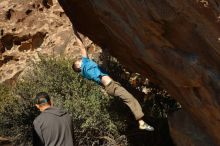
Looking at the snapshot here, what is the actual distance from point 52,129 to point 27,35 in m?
7.08

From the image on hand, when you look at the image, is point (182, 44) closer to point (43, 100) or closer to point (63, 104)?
point (43, 100)

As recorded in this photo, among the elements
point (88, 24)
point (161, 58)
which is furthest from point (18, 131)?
point (161, 58)

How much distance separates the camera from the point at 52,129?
724 cm

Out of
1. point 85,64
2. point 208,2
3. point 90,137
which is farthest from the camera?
point 90,137

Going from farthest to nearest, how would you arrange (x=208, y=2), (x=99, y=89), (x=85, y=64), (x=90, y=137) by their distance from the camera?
(x=99, y=89)
(x=90, y=137)
(x=85, y=64)
(x=208, y=2)

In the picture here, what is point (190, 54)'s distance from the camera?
7.15m

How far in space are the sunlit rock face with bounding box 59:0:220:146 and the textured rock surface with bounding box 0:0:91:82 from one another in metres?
5.90

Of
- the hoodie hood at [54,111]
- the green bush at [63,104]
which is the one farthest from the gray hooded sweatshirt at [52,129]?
the green bush at [63,104]

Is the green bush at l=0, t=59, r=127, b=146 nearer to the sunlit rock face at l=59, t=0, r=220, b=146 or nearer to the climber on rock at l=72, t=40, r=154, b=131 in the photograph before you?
the climber on rock at l=72, t=40, r=154, b=131

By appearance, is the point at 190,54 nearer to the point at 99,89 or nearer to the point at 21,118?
the point at 99,89

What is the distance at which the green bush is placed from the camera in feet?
36.1

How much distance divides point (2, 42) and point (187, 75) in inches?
296

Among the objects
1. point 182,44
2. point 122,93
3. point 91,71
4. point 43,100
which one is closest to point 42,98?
point 43,100

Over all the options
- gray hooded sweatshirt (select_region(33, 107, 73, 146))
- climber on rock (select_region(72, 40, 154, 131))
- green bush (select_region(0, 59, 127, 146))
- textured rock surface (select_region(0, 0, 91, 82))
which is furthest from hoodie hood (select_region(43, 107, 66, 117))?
textured rock surface (select_region(0, 0, 91, 82))
